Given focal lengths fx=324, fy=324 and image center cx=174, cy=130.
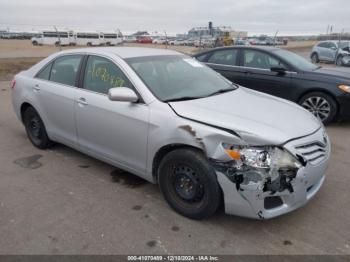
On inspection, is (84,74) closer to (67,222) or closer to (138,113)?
(138,113)

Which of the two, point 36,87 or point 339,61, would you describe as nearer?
point 36,87

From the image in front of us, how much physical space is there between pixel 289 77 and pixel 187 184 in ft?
14.6

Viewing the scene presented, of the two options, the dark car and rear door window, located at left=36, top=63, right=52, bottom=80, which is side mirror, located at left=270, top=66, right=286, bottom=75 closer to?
the dark car

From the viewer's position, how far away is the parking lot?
9.05 feet

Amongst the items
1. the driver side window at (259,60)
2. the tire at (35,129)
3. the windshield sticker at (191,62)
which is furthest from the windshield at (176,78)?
the driver side window at (259,60)

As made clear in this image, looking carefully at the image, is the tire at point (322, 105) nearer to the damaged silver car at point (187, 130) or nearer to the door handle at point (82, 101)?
the damaged silver car at point (187, 130)

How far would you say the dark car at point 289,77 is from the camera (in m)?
6.20

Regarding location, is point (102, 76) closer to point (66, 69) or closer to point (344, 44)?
point (66, 69)

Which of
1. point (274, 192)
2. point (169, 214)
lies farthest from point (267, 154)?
point (169, 214)

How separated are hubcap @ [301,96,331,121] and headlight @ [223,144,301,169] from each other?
4067 mm

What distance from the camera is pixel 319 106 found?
20.8 feet

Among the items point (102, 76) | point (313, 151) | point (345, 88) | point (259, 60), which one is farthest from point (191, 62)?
point (345, 88)

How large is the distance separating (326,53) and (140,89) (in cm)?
1917

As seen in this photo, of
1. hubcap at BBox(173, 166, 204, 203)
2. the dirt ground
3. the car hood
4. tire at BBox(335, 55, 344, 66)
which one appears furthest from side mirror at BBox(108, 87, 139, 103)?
tire at BBox(335, 55, 344, 66)
